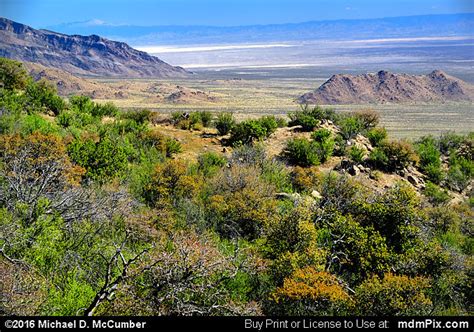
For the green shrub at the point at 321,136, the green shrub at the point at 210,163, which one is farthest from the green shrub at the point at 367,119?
the green shrub at the point at 210,163

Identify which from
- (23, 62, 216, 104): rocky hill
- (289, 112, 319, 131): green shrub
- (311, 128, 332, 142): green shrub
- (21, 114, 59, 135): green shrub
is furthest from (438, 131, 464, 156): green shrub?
(23, 62, 216, 104): rocky hill

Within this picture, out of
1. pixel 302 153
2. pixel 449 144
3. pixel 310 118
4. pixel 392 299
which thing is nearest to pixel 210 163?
Answer: pixel 302 153

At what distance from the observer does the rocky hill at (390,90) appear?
6694 cm

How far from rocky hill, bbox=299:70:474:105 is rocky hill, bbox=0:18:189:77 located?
54.5 metres

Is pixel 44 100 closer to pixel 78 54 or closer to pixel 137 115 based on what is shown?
pixel 137 115

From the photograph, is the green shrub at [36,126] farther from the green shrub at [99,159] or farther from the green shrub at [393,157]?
the green shrub at [393,157]

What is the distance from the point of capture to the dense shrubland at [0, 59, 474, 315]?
1031 centimetres

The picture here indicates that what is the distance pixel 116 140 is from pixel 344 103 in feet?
158

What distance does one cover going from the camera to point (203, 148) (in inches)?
1022

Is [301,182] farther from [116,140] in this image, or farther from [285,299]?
[285,299]

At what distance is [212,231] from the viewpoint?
50.7ft

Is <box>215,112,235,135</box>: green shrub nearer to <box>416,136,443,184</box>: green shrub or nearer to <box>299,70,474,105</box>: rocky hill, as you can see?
<box>416,136,443,184</box>: green shrub

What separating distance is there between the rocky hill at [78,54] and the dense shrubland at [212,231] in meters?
93.2

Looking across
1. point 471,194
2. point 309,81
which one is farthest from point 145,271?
point 309,81
